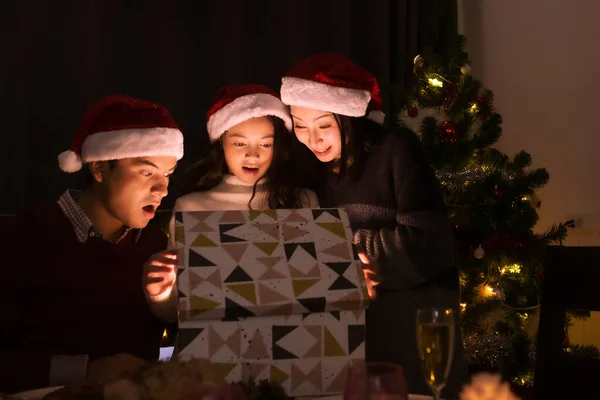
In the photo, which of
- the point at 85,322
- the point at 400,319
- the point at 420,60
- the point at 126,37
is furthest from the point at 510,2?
the point at 85,322

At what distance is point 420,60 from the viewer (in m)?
3.31

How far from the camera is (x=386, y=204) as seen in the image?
2020 millimetres

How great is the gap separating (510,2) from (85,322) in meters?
3.00

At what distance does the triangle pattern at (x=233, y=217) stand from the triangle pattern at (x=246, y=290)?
14cm

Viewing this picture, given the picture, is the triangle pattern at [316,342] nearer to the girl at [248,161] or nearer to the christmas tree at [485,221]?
the girl at [248,161]

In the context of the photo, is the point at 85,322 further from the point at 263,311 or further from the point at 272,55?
the point at 272,55

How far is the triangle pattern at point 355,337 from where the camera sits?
1362mm

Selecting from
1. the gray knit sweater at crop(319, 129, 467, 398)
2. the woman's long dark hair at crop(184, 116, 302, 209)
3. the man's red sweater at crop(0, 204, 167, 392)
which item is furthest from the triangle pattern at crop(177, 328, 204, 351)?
the woman's long dark hair at crop(184, 116, 302, 209)

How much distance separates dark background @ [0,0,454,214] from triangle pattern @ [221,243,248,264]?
2.01 metres

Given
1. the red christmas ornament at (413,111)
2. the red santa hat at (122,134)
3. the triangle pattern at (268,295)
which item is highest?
the red christmas ornament at (413,111)

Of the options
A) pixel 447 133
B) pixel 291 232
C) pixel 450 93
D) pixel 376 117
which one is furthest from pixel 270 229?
pixel 450 93

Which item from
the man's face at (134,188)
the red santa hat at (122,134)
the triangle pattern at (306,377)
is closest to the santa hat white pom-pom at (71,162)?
the red santa hat at (122,134)

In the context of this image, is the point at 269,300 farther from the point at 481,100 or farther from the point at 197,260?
the point at 481,100

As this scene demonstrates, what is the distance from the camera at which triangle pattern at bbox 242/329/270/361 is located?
131cm
